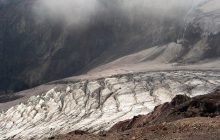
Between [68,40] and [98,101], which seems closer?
[98,101]

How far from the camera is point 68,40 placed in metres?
172

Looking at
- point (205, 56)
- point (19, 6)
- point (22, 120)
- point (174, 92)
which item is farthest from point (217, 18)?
point (19, 6)

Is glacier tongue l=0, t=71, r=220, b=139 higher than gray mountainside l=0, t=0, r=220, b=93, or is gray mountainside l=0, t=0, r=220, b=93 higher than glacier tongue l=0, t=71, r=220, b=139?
gray mountainside l=0, t=0, r=220, b=93

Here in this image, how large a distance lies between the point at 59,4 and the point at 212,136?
161841 millimetres

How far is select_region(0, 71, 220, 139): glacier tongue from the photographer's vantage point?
268 ft

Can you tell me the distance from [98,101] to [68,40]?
8045 cm

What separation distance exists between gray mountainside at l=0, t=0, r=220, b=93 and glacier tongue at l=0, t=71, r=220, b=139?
152ft

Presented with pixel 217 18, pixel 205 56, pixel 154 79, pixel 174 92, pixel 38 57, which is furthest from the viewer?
pixel 38 57

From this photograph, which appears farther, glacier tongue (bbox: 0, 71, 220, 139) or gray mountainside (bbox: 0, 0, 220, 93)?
gray mountainside (bbox: 0, 0, 220, 93)

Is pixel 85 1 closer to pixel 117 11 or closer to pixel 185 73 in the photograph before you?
pixel 117 11

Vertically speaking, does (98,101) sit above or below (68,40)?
below

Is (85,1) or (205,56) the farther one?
(85,1)

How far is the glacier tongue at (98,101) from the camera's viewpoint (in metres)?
81.6

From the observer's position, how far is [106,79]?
106 metres
